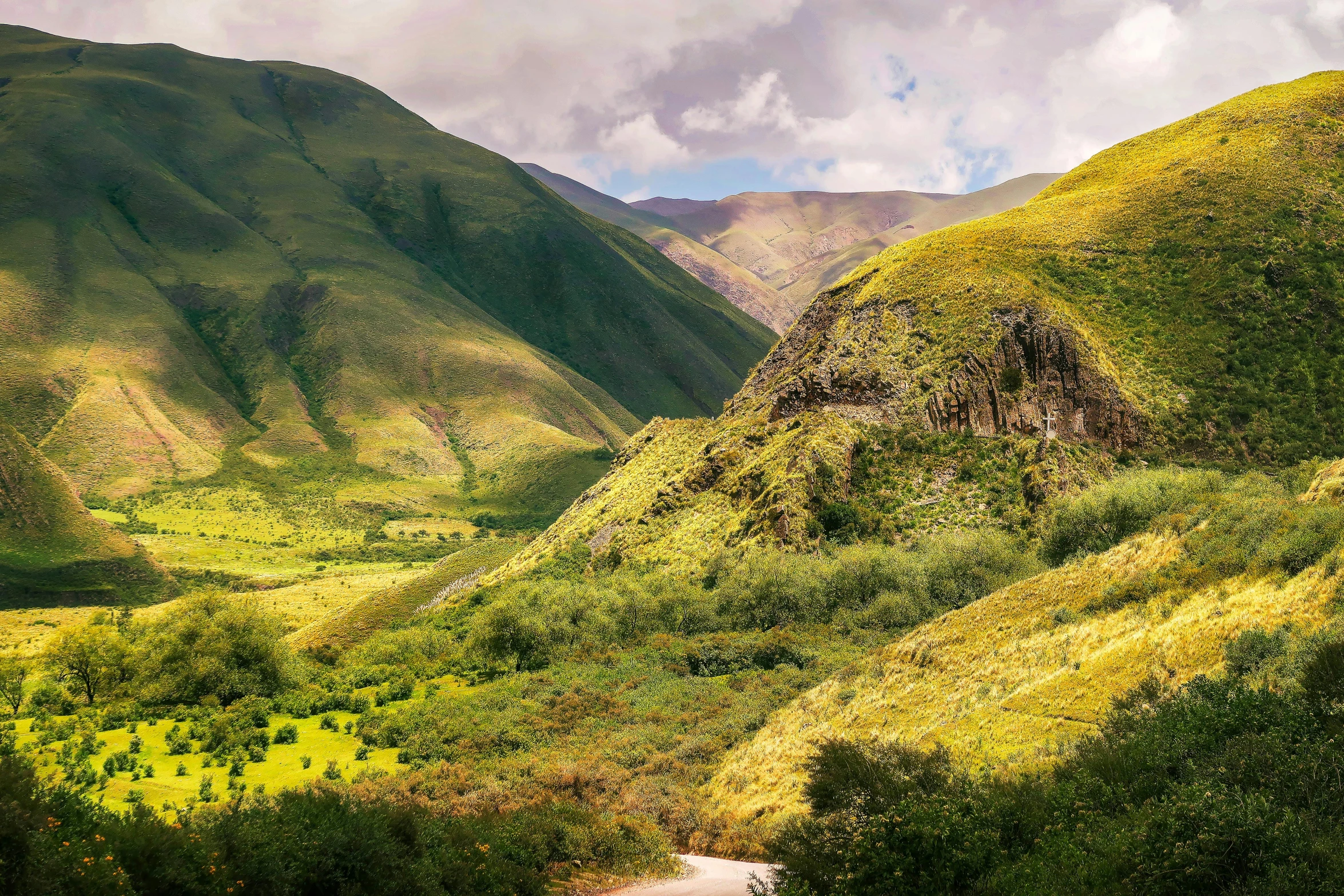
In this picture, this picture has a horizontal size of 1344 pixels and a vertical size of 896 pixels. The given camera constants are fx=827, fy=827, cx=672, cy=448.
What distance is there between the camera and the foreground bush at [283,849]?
49.1 ft

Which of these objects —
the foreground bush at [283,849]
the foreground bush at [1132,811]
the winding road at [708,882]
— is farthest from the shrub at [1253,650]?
the foreground bush at [283,849]

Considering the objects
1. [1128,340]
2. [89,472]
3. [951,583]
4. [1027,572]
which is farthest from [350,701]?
[89,472]

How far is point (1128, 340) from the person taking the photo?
6762 centimetres

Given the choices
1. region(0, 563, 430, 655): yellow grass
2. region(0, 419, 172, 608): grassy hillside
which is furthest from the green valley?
region(0, 563, 430, 655): yellow grass

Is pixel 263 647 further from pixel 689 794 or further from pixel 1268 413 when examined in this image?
pixel 1268 413

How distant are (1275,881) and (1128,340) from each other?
2507 inches

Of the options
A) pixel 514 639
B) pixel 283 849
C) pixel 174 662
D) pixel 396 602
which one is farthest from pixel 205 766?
pixel 396 602

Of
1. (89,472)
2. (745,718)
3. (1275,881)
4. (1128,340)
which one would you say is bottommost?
(745,718)

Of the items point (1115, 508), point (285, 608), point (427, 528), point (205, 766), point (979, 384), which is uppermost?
point (979, 384)

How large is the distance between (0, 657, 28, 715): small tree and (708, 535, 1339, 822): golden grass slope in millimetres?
36333

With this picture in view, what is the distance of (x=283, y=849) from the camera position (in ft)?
61.3

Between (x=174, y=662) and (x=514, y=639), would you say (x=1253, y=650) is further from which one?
(x=174, y=662)

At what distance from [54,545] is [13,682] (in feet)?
253

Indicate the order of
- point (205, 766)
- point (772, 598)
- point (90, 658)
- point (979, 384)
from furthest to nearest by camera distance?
point (979, 384), point (772, 598), point (90, 658), point (205, 766)
